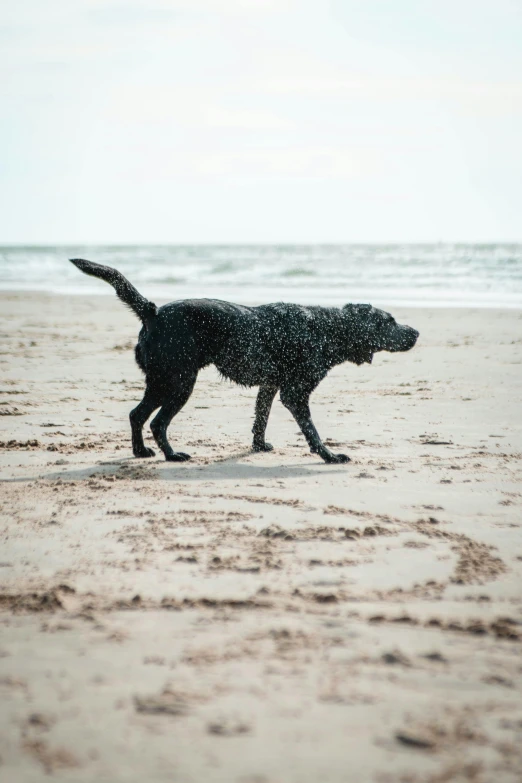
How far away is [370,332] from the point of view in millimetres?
6723

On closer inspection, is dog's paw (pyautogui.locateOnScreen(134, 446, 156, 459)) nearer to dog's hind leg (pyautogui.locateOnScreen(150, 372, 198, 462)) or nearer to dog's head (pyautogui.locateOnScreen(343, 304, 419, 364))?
dog's hind leg (pyautogui.locateOnScreen(150, 372, 198, 462))

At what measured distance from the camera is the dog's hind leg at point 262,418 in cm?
634

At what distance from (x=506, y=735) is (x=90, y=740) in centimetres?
116

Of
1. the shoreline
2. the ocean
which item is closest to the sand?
the shoreline

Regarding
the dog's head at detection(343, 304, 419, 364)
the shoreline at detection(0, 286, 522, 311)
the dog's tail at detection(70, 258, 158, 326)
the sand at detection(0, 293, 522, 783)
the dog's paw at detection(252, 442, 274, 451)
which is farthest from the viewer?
the shoreline at detection(0, 286, 522, 311)

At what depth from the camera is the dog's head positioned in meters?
6.68

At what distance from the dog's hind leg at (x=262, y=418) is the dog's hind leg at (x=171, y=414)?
23.8 inches

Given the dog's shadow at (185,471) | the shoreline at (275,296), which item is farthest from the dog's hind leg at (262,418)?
the shoreline at (275,296)

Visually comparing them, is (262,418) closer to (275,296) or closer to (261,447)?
(261,447)

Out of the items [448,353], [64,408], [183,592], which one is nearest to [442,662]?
[183,592]

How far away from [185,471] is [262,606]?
2.43 m

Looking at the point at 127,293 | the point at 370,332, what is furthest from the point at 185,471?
the point at 370,332

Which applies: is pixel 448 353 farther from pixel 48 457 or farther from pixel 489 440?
pixel 48 457

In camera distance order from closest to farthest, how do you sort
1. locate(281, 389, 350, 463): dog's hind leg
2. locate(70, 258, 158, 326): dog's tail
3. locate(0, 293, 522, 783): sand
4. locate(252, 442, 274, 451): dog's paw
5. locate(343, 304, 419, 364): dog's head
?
locate(0, 293, 522, 783): sand, locate(70, 258, 158, 326): dog's tail, locate(281, 389, 350, 463): dog's hind leg, locate(252, 442, 274, 451): dog's paw, locate(343, 304, 419, 364): dog's head
